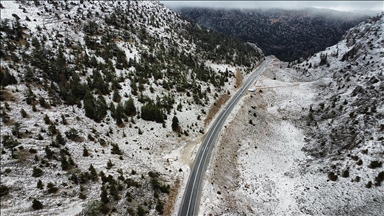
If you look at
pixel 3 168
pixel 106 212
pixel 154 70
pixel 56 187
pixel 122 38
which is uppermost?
pixel 122 38

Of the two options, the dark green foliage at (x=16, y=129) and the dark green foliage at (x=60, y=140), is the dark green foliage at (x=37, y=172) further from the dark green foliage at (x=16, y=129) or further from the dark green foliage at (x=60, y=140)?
the dark green foliage at (x=16, y=129)

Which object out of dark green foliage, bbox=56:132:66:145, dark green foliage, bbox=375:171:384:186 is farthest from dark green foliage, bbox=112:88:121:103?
dark green foliage, bbox=375:171:384:186

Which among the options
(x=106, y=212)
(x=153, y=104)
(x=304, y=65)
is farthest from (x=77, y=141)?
(x=304, y=65)

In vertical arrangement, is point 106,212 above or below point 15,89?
below

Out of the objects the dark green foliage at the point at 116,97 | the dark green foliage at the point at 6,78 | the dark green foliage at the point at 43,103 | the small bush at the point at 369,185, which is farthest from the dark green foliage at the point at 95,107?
the small bush at the point at 369,185

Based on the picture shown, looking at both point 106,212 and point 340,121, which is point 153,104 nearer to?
point 106,212

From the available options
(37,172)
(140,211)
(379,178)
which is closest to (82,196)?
(37,172)
